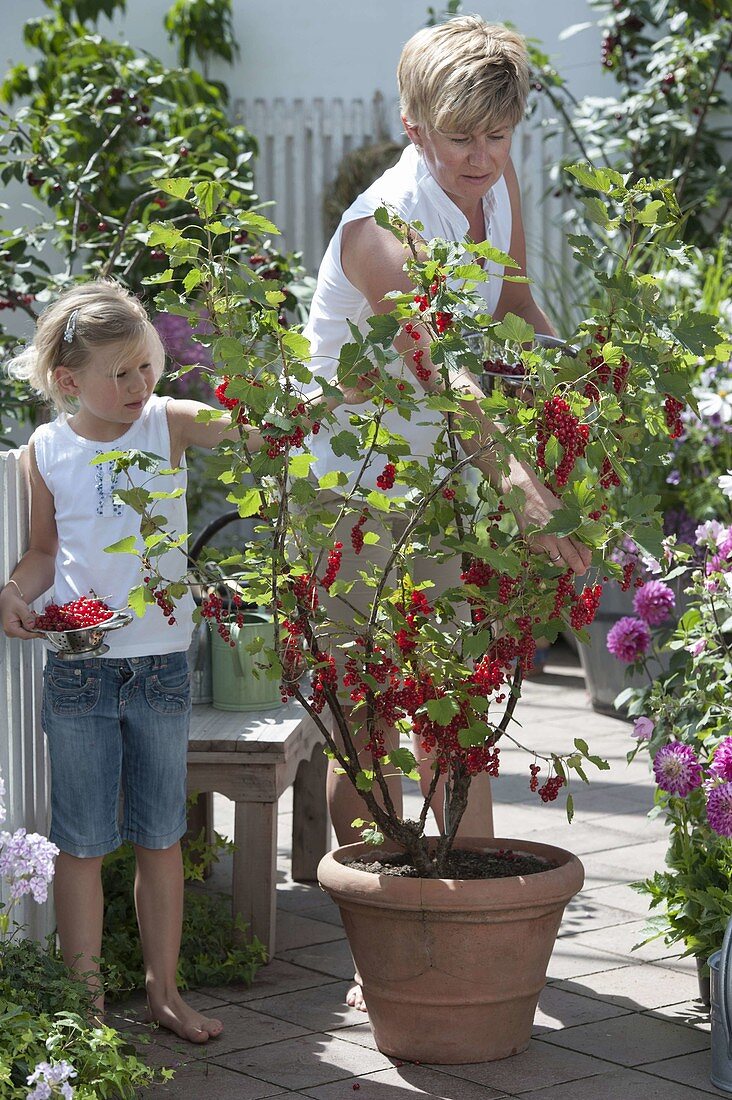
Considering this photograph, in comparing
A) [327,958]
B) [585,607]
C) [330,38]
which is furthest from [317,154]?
[585,607]

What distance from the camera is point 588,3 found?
678 cm

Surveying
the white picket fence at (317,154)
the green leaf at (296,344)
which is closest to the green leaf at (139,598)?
the green leaf at (296,344)

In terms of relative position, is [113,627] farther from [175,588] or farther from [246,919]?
[246,919]

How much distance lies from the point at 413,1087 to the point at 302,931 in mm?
870

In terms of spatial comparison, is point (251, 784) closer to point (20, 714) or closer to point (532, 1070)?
point (20, 714)

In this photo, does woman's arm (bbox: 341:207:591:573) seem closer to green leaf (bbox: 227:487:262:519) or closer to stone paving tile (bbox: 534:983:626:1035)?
green leaf (bbox: 227:487:262:519)

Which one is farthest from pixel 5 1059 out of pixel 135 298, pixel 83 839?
pixel 135 298

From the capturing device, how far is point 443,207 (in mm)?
2594

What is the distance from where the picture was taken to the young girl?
253 cm

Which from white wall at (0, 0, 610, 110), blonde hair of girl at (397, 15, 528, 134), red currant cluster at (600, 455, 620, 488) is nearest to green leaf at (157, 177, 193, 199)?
blonde hair of girl at (397, 15, 528, 134)

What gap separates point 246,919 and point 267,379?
1.29m

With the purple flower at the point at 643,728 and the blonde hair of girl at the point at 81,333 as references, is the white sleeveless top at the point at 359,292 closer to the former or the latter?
the blonde hair of girl at the point at 81,333

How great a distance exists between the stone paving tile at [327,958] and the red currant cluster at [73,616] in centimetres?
93

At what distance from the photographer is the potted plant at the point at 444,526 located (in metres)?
2.11
